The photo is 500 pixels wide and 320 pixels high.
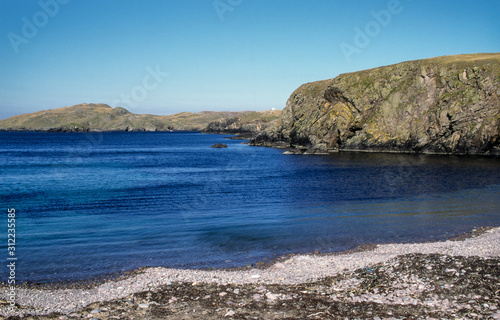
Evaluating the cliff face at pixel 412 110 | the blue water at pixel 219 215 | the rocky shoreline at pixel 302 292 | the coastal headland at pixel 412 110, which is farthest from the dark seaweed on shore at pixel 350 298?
the coastal headland at pixel 412 110

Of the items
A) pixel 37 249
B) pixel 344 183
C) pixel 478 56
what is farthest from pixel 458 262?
pixel 478 56

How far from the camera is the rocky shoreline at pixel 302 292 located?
1122 centimetres

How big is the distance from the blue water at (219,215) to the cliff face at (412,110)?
114 ft

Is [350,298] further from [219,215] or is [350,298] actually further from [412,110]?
[412,110]

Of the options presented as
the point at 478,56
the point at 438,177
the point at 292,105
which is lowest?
the point at 438,177

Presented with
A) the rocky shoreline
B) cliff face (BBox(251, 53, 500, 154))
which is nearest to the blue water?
the rocky shoreline

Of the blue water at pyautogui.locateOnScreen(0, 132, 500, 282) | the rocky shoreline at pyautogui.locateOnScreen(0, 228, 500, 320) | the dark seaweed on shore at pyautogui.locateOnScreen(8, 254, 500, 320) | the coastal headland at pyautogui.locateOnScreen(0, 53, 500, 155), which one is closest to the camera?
the dark seaweed on shore at pyautogui.locateOnScreen(8, 254, 500, 320)

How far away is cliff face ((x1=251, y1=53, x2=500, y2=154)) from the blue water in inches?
1369

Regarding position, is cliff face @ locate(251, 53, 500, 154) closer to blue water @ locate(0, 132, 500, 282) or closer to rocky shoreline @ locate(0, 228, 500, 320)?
blue water @ locate(0, 132, 500, 282)

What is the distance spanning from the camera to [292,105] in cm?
13075

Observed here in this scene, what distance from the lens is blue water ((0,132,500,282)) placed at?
1897cm

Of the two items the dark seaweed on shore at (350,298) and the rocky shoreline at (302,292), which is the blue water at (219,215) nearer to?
the rocky shoreline at (302,292)

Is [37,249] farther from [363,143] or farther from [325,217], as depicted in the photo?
[363,143]

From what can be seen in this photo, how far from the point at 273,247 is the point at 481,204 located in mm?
21318
